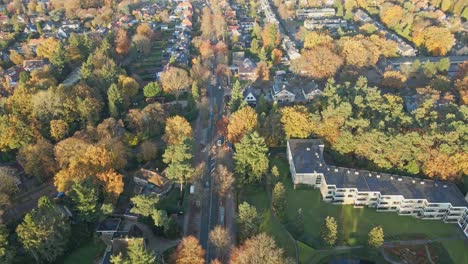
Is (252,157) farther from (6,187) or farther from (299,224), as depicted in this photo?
(6,187)

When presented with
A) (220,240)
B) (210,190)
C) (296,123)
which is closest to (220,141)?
(210,190)

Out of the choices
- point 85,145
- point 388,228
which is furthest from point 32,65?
point 388,228

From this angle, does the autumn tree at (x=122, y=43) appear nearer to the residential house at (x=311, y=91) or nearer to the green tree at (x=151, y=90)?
the green tree at (x=151, y=90)

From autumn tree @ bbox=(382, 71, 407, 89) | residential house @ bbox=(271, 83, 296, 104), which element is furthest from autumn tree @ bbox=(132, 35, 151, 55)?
autumn tree @ bbox=(382, 71, 407, 89)

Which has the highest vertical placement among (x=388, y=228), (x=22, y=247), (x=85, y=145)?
(x=85, y=145)

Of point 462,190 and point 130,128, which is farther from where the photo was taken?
point 130,128

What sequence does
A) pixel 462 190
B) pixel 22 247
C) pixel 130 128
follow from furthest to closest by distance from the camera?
pixel 130 128 < pixel 462 190 < pixel 22 247

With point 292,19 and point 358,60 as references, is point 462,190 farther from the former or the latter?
point 292,19

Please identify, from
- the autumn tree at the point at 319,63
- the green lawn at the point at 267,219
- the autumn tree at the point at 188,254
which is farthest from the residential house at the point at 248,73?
the autumn tree at the point at 188,254

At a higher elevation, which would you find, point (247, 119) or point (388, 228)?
point (247, 119)
